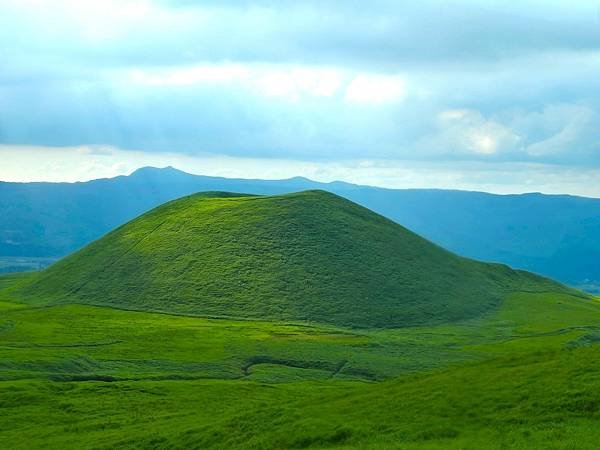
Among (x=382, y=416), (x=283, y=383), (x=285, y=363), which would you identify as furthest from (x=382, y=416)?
(x=285, y=363)

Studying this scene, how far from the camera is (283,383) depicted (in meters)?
102

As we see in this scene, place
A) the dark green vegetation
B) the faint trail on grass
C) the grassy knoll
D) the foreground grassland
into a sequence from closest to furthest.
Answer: the grassy knoll, the foreground grassland, the dark green vegetation, the faint trail on grass

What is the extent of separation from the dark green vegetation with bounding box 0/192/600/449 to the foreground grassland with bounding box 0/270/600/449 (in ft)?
0.74

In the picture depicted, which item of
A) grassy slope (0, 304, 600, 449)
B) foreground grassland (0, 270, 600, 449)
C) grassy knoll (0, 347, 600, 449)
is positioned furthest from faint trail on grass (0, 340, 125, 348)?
grassy knoll (0, 347, 600, 449)

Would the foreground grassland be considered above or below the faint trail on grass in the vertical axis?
above

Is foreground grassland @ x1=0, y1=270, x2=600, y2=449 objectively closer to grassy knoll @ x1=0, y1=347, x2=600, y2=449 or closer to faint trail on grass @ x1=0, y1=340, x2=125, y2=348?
grassy knoll @ x1=0, y1=347, x2=600, y2=449

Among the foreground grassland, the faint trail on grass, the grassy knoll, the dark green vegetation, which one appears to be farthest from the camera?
the faint trail on grass

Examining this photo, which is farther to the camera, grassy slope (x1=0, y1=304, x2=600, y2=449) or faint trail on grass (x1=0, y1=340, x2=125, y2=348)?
faint trail on grass (x1=0, y1=340, x2=125, y2=348)

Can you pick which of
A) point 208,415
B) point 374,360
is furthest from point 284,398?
point 374,360

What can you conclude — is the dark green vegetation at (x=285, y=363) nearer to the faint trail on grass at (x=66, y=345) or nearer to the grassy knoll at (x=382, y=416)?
the grassy knoll at (x=382, y=416)

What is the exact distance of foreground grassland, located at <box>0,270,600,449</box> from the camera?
2016 inches

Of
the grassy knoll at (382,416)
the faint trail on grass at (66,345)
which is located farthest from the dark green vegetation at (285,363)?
the faint trail on grass at (66,345)

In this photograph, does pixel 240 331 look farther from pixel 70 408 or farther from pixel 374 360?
pixel 70 408

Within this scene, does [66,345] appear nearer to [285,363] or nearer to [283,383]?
[285,363]
